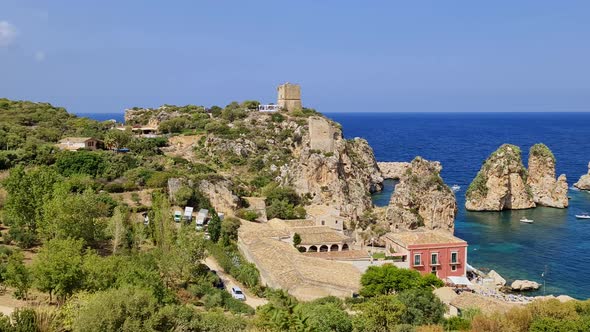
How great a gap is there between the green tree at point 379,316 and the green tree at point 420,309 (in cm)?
71

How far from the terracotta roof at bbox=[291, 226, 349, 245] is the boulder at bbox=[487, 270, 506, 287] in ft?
31.3

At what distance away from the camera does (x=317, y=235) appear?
34.1 m

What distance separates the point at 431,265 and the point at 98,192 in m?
23.1

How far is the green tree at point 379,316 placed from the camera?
19.7 m

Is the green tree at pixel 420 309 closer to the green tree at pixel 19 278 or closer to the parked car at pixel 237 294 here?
the parked car at pixel 237 294

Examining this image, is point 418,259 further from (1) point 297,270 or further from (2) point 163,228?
(2) point 163,228

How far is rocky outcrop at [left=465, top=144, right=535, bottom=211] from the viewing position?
56562 millimetres

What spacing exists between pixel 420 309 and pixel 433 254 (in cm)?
1027

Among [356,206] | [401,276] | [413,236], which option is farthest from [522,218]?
[401,276]

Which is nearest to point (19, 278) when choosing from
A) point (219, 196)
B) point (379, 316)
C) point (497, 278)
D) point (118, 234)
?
point (118, 234)

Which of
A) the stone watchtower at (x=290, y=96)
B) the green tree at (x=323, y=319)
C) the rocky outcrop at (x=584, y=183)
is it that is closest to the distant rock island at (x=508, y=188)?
the rocky outcrop at (x=584, y=183)

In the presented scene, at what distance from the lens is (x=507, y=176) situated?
188 feet

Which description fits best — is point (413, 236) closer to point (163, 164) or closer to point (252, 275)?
point (252, 275)

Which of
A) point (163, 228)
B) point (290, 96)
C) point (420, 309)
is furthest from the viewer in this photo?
point (290, 96)
